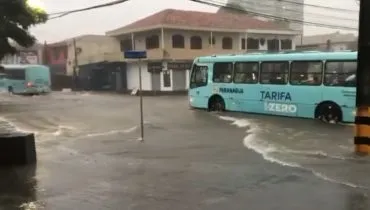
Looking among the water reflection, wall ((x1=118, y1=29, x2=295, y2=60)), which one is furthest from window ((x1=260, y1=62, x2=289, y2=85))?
wall ((x1=118, y1=29, x2=295, y2=60))

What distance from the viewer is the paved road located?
7.30 m

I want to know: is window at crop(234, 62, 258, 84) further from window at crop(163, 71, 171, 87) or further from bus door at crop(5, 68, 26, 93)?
bus door at crop(5, 68, 26, 93)

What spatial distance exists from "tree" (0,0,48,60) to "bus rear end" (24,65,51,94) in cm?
1958

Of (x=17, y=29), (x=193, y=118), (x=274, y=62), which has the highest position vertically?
(x=17, y=29)

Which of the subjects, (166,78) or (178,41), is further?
(178,41)

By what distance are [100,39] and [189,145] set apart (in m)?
53.4

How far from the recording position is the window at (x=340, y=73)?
17.2 meters

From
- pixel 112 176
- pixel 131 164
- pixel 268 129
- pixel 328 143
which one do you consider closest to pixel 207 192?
pixel 112 176

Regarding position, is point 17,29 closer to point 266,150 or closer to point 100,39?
point 266,150

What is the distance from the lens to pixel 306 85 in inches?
732

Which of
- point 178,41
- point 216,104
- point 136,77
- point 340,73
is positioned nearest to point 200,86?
point 216,104

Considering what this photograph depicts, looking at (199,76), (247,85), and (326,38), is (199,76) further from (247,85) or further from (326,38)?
(326,38)

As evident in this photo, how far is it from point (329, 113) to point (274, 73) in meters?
2.96

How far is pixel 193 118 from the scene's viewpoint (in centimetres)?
2034
